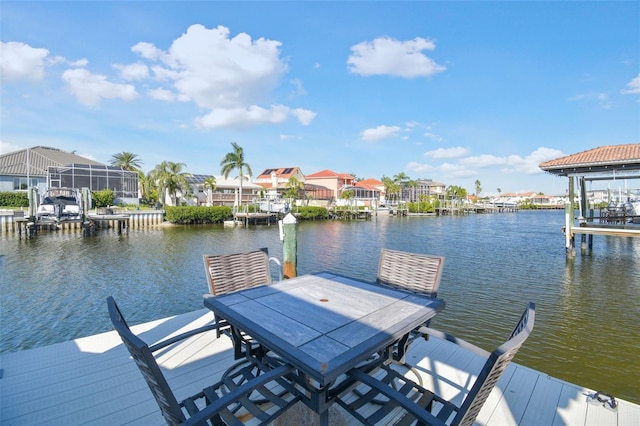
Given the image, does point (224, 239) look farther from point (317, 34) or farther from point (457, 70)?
point (457, 70)

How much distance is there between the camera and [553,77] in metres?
15.8

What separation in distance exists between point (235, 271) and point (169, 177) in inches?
1328

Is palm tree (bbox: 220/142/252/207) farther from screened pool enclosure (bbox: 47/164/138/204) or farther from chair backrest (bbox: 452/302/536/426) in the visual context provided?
chair backrest (bbox: 452/302/536/426)

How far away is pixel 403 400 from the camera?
146 centimetres

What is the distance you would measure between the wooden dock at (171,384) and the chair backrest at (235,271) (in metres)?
0.74

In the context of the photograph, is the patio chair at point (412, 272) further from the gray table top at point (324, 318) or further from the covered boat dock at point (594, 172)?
the covered boat dock at point (594, 172)

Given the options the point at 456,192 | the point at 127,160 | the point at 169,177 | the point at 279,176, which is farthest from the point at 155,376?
the point at 456,192

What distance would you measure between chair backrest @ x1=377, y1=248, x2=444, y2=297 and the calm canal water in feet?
10.7

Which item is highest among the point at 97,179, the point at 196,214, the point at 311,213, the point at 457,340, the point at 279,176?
the point at 279,176

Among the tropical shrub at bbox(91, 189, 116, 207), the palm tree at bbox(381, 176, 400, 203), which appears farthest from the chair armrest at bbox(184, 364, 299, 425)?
the palm tree at bbox(381, 176, 400, 203)

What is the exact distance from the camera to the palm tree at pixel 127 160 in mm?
40625

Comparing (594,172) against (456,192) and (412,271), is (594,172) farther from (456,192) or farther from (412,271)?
(456,192)

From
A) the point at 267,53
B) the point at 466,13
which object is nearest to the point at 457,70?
the point at 466,13

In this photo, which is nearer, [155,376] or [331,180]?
[155,376]
